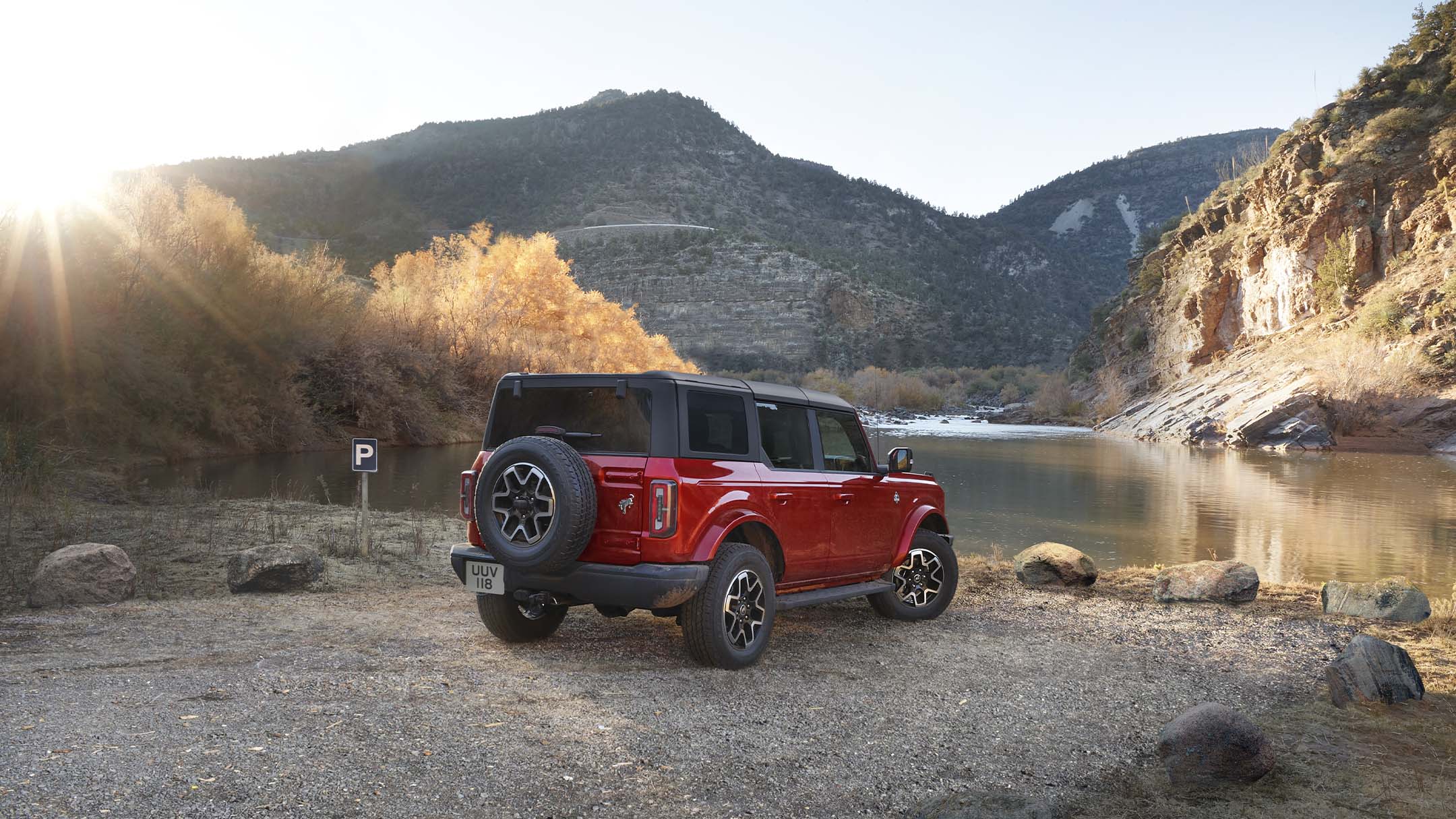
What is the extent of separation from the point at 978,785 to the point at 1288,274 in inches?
2079

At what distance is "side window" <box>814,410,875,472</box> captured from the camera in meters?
7.82

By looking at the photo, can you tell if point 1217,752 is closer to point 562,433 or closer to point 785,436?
point 785,436

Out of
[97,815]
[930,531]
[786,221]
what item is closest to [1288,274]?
[930,531]

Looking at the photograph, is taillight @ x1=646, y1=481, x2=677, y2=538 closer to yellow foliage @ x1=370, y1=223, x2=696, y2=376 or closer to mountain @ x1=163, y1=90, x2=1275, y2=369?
yellow foliage @ x1=370, y1=223, x2=696, y2=376

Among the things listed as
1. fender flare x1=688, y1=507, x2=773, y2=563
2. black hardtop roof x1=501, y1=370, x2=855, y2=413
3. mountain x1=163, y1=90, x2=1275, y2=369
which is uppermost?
mountain x1=163, y1=90, x2=1275, y2=369

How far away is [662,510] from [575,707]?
50.7 inches

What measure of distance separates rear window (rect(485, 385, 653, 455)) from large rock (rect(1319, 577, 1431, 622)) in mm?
7222

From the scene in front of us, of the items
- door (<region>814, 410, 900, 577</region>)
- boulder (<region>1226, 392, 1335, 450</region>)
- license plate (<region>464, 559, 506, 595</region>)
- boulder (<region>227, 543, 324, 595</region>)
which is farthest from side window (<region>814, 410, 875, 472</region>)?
boulder (<region>1226, 392, 1335, 450</region>)

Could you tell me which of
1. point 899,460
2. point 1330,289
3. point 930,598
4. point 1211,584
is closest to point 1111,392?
point 1330,289

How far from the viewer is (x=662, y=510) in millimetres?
6238

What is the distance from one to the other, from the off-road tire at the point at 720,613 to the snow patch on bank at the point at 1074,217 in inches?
6280

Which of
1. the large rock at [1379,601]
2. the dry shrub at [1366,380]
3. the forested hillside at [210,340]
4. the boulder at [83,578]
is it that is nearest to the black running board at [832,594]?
the large rock at [1379,601]

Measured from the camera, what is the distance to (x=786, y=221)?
4857 inches

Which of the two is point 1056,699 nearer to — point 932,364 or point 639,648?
point 639,648
